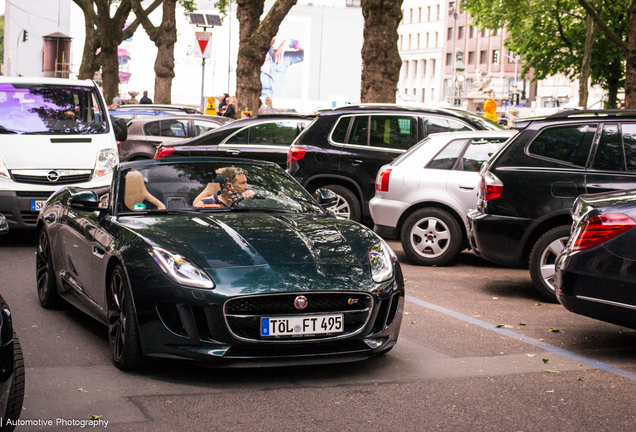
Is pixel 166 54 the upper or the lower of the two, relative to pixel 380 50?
upper

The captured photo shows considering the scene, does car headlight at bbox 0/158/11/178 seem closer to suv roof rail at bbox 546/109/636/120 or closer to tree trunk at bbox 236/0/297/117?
suv roof rail at bbox 546/109/636/120

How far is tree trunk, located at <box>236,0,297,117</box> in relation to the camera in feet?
84.2

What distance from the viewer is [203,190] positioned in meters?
6.95

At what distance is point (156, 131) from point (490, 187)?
13094 mm

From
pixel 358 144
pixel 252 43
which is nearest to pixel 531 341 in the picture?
pixel 358 144

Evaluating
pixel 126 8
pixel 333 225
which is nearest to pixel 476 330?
pixel 333 225

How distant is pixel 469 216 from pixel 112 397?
4.91 metres

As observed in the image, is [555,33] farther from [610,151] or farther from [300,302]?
[300,302]

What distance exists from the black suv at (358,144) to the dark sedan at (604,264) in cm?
645

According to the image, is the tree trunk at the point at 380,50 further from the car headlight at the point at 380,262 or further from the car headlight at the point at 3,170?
the car headlight at the point at 380,262

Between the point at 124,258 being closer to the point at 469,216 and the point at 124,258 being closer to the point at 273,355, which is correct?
the point at 273,355

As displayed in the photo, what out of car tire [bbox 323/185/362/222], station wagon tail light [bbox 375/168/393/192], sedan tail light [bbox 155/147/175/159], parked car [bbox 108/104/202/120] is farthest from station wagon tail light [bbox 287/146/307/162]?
parked car [bbox 108/104/202/120]

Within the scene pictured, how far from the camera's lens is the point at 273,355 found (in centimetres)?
555

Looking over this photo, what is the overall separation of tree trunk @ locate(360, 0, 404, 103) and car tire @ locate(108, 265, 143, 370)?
13.1 meters
